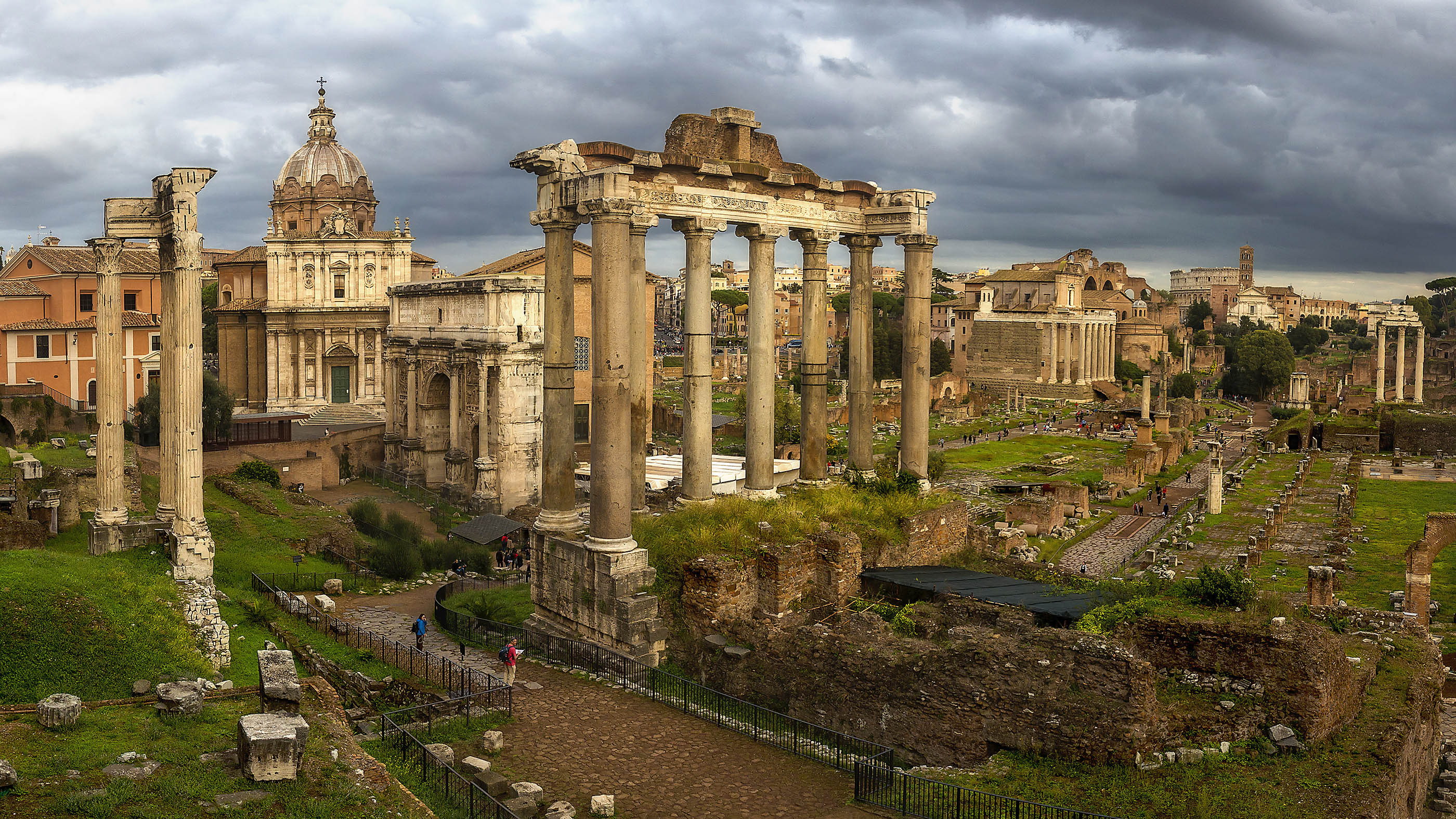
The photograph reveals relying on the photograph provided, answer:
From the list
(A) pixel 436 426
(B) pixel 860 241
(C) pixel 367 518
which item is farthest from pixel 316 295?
(B) pixel 860 241

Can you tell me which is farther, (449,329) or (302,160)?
(302,160)

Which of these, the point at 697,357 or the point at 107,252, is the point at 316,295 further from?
the point at 697,357

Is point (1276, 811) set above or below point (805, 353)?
below

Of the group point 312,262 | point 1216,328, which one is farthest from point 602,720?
point 1216,328

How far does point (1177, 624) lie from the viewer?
39.3 ft

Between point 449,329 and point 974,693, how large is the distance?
31.2 meters

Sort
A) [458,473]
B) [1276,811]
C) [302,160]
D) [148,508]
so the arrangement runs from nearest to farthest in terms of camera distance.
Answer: [1276,811] → [148,508] → [458,473] → [302,160]

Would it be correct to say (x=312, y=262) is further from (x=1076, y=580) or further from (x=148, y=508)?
(x=1076, y=580)

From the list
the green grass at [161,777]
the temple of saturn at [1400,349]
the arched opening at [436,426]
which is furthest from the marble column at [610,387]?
the temple of saturn at [1400,349]

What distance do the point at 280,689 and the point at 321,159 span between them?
158 feet

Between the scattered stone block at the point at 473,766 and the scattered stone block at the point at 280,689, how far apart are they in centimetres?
200

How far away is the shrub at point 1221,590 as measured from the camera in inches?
496

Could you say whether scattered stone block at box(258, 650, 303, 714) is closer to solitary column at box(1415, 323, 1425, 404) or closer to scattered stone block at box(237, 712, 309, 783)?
scattered stone block at box(237, 712, 309, 783)

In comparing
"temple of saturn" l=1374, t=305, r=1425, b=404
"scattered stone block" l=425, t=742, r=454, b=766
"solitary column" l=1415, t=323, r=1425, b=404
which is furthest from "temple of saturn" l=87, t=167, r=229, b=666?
"solitary column" l=1415, t=323, r=1425, b=404
